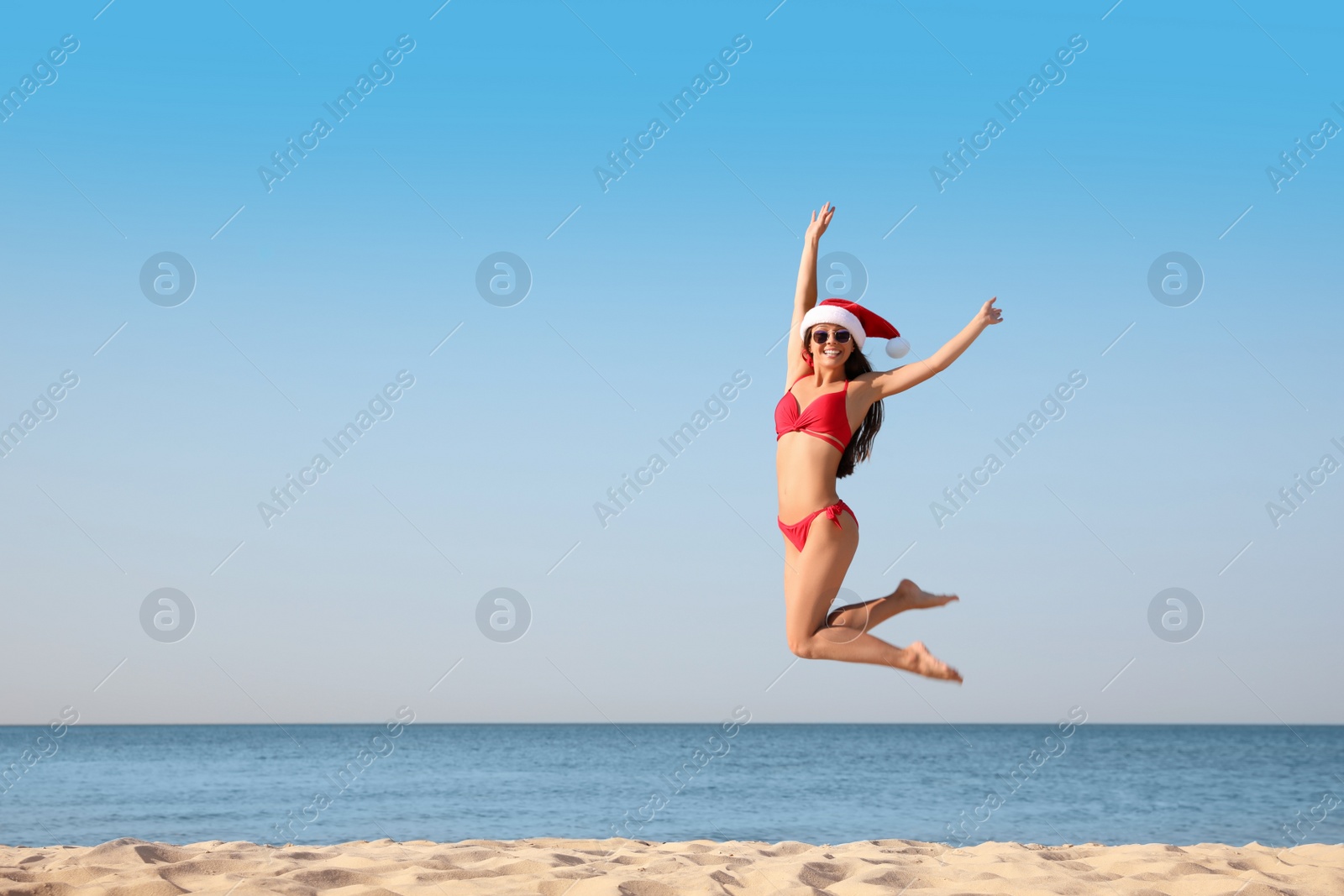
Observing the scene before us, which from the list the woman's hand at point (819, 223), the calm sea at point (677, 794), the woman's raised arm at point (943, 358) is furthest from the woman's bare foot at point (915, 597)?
the calm sea at point (677, 794)

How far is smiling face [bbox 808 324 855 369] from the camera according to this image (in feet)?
20.2

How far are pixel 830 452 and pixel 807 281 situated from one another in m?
1.09

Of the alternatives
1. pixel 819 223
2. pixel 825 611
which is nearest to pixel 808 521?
pixel 825 611

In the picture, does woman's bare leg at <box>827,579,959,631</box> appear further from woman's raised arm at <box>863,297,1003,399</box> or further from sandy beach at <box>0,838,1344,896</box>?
sandy beach at <box>0,838,1344,896</box>

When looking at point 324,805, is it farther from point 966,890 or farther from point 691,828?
point 966,890

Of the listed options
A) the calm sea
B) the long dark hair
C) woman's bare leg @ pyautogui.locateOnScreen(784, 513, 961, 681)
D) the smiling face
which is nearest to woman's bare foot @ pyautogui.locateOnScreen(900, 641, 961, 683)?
woman's bare leg @ pyautogui.locateOnScreen(784, 513, 961, 681)

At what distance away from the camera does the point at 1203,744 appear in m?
54.9

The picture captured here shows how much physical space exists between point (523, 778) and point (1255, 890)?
2552cm

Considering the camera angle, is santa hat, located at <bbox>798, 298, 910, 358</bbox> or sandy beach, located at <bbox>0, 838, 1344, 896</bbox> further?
sandy beach, located at <bbox>0, 838, 1344, 896</bbox>

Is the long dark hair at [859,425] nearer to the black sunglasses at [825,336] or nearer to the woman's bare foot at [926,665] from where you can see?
the black sunglasses at [825,336]

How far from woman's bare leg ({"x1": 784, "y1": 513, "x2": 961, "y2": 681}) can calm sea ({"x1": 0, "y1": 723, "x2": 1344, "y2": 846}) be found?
11202 mm

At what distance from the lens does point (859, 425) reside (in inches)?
245

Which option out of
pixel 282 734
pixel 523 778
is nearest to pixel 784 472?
pixel 523 778

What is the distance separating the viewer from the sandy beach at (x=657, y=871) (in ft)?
24.3
